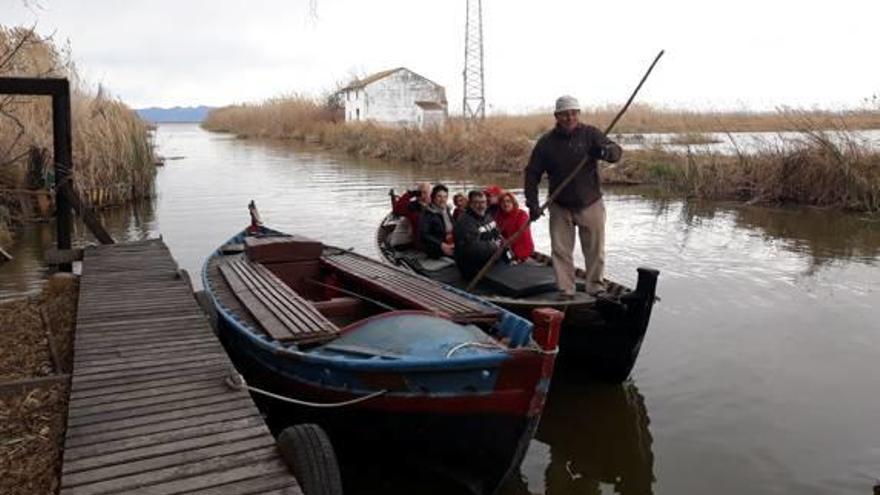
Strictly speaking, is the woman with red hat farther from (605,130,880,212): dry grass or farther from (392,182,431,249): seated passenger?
(605,130,880,212): dry grass

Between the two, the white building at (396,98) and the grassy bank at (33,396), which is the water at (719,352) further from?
the white building at (396,98)

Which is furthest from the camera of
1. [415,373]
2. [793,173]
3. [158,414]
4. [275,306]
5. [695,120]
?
[695,120]

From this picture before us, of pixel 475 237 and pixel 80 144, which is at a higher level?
pixel 80 144

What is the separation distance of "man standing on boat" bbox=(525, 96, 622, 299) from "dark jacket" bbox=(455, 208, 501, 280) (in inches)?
23.2

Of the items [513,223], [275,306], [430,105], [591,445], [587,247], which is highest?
[430,105]

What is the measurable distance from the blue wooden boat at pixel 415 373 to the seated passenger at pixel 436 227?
8.28 feet

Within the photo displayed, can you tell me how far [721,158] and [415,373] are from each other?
18.3 m

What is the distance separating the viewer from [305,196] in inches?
908

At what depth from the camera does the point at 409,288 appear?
283 inches

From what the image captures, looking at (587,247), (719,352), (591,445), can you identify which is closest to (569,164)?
(587,247)

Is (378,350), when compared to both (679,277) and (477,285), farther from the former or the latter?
(679,277)

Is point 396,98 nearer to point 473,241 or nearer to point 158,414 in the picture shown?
point 473,241

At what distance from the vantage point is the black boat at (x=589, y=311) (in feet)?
22.7

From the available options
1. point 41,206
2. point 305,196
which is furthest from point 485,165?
point 41,206
